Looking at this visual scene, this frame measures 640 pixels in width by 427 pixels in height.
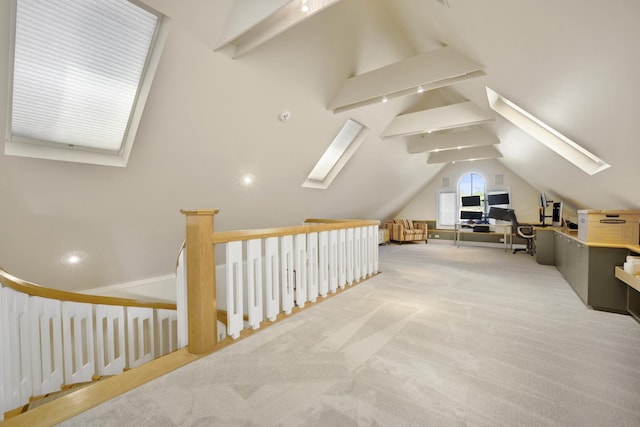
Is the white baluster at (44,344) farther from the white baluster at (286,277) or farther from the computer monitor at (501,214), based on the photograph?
the computer monitor at (501,214)

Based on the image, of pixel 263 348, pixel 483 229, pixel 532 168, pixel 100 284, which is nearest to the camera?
pixel 263 348

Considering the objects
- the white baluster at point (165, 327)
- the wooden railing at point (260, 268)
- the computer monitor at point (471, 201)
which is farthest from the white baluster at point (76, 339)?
the computer monitor at point (471, 201)

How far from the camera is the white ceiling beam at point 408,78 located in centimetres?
283

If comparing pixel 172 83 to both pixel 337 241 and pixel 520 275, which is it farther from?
pixel 520 275

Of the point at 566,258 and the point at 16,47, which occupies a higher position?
the point at 16,47

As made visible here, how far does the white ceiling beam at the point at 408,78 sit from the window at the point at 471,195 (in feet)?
19.0

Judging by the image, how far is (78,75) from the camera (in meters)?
2.04

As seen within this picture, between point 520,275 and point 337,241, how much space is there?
3237 mm

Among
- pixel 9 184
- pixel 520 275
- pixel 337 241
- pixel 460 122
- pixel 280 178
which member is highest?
pixel 460 122

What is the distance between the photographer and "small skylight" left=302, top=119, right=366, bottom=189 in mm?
4719

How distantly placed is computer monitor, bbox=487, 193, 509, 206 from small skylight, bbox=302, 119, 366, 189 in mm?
5105

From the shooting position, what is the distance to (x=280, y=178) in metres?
4.23

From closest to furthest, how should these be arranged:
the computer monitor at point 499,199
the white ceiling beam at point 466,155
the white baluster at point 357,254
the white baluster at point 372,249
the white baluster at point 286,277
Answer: the white baluster at point 286,277, the white baluster at point 357,254, the white baluster at point 372,249, the white ceiling beam at point 466,155, the computer monitor at point 499,199

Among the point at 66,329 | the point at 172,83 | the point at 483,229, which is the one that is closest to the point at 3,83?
the point at 172,83
